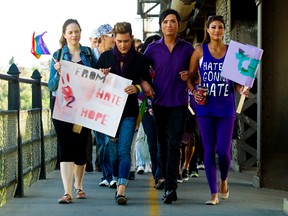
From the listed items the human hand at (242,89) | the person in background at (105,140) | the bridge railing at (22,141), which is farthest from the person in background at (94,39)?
the human hand at (242,89)

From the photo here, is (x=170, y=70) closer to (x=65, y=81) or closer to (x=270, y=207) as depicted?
(x=65, y=81)

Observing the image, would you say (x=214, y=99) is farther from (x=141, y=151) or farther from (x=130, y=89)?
(x=141, y=151)

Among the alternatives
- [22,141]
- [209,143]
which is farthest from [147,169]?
[209,143]

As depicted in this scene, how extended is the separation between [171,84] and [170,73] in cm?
13

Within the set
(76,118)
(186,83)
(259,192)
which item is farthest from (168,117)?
(259,192)

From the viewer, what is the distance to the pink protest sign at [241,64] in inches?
336

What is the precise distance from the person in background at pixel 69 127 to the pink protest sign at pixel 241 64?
5.20 feet

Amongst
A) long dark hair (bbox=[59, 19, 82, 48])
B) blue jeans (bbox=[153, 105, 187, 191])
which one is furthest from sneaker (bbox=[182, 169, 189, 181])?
long dark hair (bbox=[59, 19, 82, 48])

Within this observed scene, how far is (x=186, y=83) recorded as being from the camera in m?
8.88

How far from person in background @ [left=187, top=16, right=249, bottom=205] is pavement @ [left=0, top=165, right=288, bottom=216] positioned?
45 centimetres

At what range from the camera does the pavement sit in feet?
26.0

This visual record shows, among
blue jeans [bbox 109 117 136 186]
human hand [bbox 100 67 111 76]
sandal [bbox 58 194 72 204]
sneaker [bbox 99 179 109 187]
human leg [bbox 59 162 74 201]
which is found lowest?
sneaker [bbox 99 179 109 187]

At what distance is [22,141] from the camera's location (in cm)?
1014

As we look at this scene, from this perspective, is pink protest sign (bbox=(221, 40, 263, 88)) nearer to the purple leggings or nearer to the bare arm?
the bare arm
